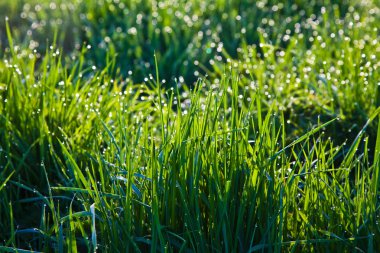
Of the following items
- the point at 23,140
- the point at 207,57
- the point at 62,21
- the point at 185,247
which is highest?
the point at 62,21

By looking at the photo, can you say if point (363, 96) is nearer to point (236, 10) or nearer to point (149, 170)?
point (149, 170)

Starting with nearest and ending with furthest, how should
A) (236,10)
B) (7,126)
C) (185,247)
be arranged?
(185,247), (7,126), (236,10)

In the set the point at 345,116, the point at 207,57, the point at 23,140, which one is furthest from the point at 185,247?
the point at 207,57

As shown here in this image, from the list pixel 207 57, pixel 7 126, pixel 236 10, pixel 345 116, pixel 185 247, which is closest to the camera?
pixel 185 247

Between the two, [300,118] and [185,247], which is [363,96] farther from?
[185,247]

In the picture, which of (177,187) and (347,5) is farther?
(347,5)

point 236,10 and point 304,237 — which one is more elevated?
point 236,10

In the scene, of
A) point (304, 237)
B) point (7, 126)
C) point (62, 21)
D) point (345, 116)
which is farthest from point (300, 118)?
point (62, 21)

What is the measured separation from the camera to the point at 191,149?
1992mm

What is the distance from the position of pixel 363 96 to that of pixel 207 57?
1367 mm

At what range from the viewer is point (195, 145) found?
203cm

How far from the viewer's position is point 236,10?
4.77 metres

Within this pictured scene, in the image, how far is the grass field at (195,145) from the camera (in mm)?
1947

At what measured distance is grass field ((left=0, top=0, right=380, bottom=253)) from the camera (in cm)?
195
